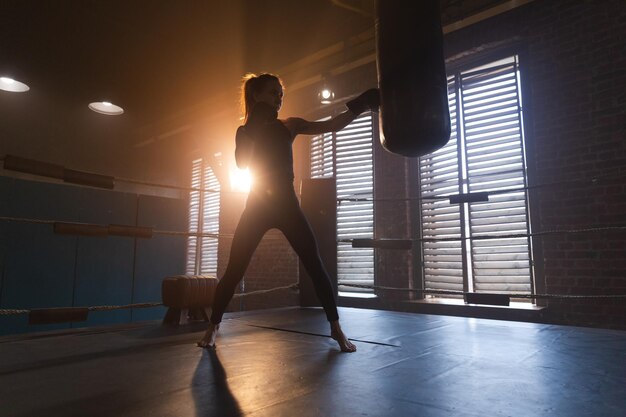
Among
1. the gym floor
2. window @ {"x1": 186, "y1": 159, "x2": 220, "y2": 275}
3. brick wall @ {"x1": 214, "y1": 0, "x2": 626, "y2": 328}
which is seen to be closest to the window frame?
brick wall @ {"x1": 214, "y1": 0, "x2": 626, "y2": 328}


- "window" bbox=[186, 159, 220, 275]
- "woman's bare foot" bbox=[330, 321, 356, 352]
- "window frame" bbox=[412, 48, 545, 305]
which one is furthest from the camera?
"window" bbox=[186, 159, 220, 275]

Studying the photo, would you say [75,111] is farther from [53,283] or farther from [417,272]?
[417,272]

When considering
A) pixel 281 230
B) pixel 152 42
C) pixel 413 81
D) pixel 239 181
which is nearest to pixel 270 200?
pixel 281 230

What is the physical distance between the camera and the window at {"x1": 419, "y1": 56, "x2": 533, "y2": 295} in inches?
147

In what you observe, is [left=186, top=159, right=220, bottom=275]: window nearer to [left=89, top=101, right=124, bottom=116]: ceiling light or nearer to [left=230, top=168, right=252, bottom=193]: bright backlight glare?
[left=230, top=168, right=252, bottom=193]: bright backlight glare

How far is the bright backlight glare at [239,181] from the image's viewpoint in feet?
21.8

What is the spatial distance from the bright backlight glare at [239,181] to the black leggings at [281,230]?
15.3 feet

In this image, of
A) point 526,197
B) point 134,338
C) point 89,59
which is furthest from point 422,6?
point 89,59

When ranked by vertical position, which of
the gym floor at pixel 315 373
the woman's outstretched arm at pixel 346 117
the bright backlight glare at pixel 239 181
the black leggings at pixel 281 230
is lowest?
the gym floor at pixel 315 373

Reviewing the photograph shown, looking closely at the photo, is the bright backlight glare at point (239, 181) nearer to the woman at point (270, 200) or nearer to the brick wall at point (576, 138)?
the brick wall at point (576, 138)

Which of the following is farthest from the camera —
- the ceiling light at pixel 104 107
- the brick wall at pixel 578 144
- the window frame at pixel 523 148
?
the ceiling light at pixel 104 107

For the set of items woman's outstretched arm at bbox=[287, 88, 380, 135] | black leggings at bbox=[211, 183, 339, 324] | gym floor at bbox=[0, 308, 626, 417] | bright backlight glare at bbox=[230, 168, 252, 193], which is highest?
bright backlight glare at bbox=[230, 168, 252, 193]

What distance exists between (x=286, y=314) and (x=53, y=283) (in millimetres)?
3563

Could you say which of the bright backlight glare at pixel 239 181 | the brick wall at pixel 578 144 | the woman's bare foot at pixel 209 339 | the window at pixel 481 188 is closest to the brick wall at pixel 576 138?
the brick wall at pixel 578 144
